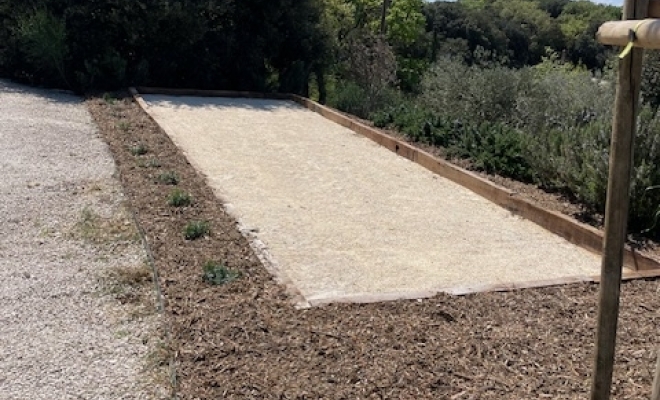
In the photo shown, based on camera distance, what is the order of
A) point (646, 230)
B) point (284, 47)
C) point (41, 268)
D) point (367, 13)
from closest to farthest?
point (41, 268)
point (646, 230)
point (284, 47)
point (367, 13)

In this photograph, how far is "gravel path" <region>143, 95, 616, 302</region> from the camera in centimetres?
438

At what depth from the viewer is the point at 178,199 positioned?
215 inches

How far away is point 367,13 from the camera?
102ft

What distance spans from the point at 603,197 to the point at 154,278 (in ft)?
11.5

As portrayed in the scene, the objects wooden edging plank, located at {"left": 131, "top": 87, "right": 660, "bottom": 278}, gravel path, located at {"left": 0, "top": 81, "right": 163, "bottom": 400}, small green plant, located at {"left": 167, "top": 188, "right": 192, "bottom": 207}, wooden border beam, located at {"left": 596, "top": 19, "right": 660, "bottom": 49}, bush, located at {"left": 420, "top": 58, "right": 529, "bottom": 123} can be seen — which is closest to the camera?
wooden border beam, located at {"left": 596, "top": 19, "right": 660, "bottom": 49}

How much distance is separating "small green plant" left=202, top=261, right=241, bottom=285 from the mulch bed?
0.06m

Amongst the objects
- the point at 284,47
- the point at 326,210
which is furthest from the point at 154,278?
the point at 284,47

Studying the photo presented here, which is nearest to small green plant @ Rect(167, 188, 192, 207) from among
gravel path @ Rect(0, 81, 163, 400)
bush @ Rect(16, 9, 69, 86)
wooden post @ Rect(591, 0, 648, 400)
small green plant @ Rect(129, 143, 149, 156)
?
gravel path @ Rect(0, 81, 163, 400)

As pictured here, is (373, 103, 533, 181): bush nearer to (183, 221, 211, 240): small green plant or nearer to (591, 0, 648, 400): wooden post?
(183, 221, 211, 240): small green plant

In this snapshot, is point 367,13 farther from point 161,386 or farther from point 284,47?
point 161,386

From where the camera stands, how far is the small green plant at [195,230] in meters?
4.70

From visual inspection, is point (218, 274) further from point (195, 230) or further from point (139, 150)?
point (139, 150)

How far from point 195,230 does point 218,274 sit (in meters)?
0.84

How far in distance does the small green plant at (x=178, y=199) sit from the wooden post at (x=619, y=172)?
12.8 ft
